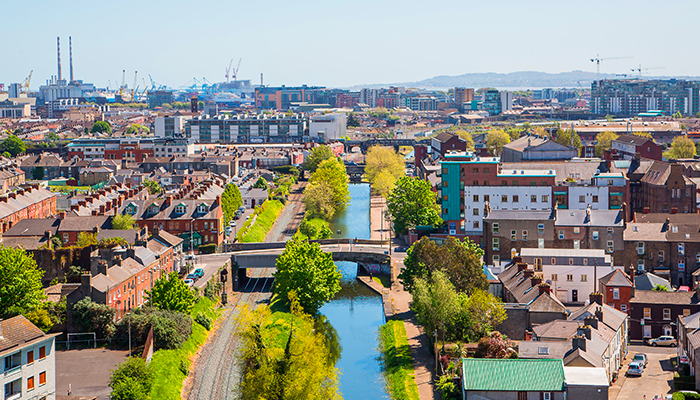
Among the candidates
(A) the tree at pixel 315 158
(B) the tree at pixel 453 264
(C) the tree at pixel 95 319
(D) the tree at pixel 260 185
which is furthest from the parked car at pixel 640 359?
(A) the tree at pixel 315 158

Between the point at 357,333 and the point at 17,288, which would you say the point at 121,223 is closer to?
the point at 17,288

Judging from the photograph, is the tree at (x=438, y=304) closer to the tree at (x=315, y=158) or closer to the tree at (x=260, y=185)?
the tree at (x=260, y=185)

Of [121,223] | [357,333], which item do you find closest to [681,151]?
[357,333]

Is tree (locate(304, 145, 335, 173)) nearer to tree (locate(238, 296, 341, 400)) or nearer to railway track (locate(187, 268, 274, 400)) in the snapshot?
railway track (locate(187, 268, 274, 400))

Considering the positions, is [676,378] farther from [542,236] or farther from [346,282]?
[346,282]

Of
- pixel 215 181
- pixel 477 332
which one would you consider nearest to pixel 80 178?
pixel 215 181
